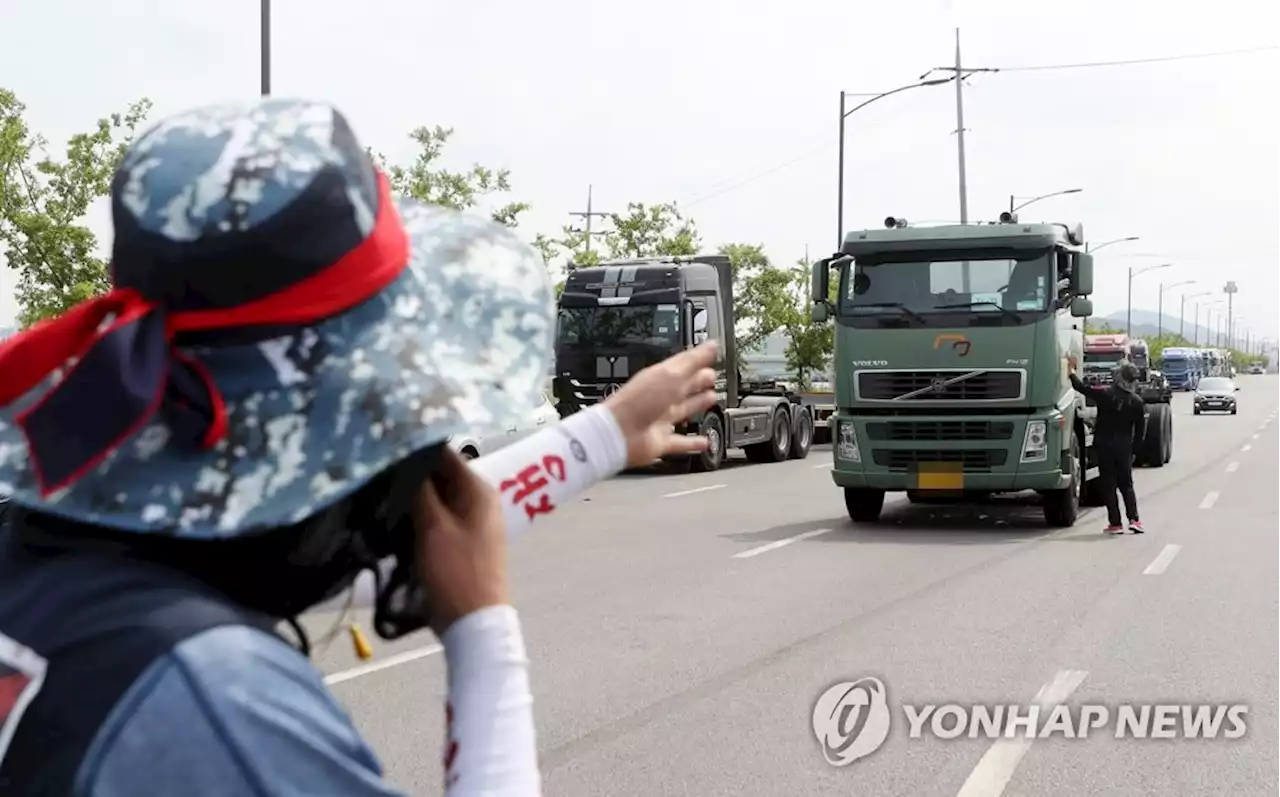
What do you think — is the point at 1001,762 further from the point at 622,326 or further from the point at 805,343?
the point at 805,343

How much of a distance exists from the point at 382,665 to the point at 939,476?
791cm

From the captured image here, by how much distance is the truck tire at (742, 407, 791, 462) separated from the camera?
1013 inches

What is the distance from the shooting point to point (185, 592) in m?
0.93

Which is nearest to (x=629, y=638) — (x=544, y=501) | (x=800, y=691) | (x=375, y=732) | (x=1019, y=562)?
(x=800, y=691)

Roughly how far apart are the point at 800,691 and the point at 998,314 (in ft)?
25.4

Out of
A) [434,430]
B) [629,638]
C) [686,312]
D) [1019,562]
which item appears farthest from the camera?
[686,312]

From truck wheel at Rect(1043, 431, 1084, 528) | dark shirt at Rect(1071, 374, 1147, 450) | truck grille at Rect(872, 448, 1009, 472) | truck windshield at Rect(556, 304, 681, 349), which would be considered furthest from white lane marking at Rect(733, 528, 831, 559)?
truck windshield at Rect(556, 304, 681, 349)

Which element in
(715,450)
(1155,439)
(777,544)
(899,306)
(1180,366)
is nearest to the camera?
(777,544)

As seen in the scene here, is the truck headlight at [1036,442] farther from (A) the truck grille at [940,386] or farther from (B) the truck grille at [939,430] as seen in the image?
(A) the truck grille at [940,386]

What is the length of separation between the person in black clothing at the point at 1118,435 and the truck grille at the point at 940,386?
3.46 feet

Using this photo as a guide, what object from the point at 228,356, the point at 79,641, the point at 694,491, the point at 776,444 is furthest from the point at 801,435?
the point at 79,641

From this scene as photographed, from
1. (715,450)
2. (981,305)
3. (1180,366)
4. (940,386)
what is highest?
(981,305)

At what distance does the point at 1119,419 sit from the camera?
13.8 m

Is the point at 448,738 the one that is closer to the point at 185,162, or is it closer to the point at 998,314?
the point at 185,162
